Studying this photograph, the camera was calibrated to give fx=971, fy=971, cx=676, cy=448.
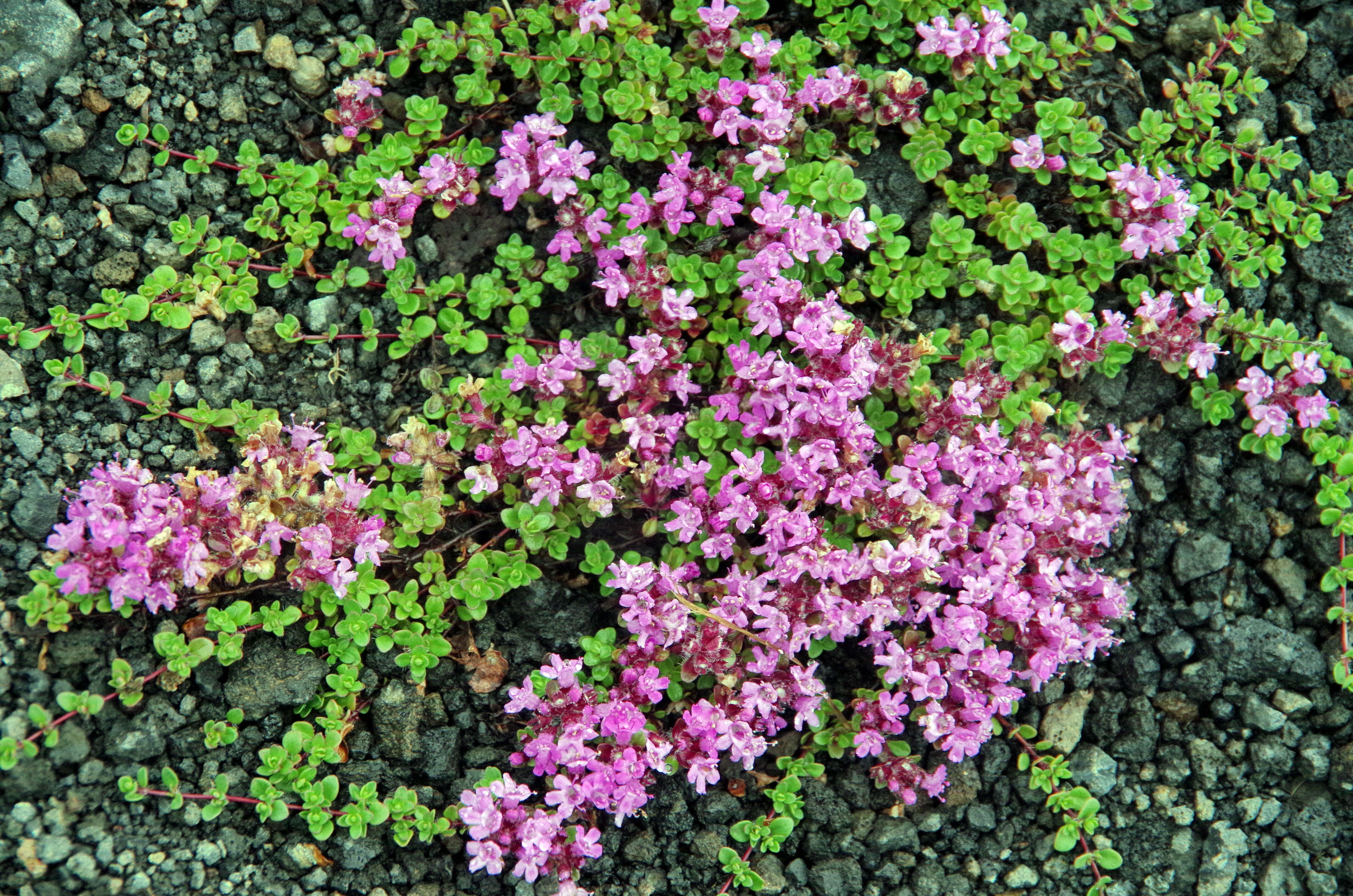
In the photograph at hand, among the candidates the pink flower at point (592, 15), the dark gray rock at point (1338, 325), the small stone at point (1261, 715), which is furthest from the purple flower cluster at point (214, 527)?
the dark gray rock at point (1338, 325)

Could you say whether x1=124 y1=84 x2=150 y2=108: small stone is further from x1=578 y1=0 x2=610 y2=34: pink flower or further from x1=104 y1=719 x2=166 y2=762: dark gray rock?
x1=104 y1=719 x2=166 y2=762: dark gray rock

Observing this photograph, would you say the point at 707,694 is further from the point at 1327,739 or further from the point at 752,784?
the point at 1327,739

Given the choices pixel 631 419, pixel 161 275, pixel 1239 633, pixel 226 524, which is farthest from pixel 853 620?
pixel 161 275

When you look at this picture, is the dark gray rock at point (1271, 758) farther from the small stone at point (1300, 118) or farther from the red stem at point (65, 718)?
the red stem at point (65, 718)

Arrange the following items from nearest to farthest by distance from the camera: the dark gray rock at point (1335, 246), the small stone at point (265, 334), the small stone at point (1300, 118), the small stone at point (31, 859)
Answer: the small stone at point (31, 859) < the small stone at point (265, 334) < the dark gray rock at point (1335, 246) < the small stone at point (1300, 118)

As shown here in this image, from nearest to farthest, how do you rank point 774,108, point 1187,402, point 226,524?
1. point 226,524
2. point 774,108
3. point 1187,402

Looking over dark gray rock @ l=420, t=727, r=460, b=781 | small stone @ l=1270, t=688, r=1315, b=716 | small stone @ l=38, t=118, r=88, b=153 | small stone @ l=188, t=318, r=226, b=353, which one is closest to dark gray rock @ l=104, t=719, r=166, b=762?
dark gray rock @ l=420, t=727, r=460, b=781
